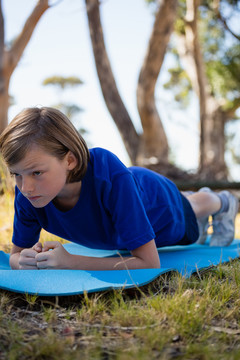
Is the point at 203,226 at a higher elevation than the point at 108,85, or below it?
below

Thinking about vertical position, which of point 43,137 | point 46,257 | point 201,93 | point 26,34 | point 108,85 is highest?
point 26,34

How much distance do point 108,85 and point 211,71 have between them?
602 centimetres

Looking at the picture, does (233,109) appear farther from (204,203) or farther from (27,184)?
(27,184)

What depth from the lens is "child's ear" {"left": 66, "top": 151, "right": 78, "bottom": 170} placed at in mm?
1734

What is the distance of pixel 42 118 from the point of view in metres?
1.68

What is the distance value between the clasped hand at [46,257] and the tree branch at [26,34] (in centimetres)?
553

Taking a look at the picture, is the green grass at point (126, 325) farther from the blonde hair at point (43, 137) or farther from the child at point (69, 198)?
the blonde hair at point (43, 137)

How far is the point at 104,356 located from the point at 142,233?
651 mm

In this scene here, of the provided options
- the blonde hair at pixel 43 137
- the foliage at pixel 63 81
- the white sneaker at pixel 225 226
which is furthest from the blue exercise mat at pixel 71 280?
the foliage at pixel 63 81

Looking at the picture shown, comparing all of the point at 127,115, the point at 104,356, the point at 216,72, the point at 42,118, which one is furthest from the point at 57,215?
the point at 216,72

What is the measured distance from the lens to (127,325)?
128 centimetres

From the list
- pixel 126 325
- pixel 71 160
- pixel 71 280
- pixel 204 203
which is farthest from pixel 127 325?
pixel 204 203

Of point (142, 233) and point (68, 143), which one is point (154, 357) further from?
point (68, 143)

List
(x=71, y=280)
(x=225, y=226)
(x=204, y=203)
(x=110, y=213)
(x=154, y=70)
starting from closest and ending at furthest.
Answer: (x=71, y=280)
(x=110, y=213)
(x=204, y=203)
(x=225, y=226)
(x=154, y=70)
